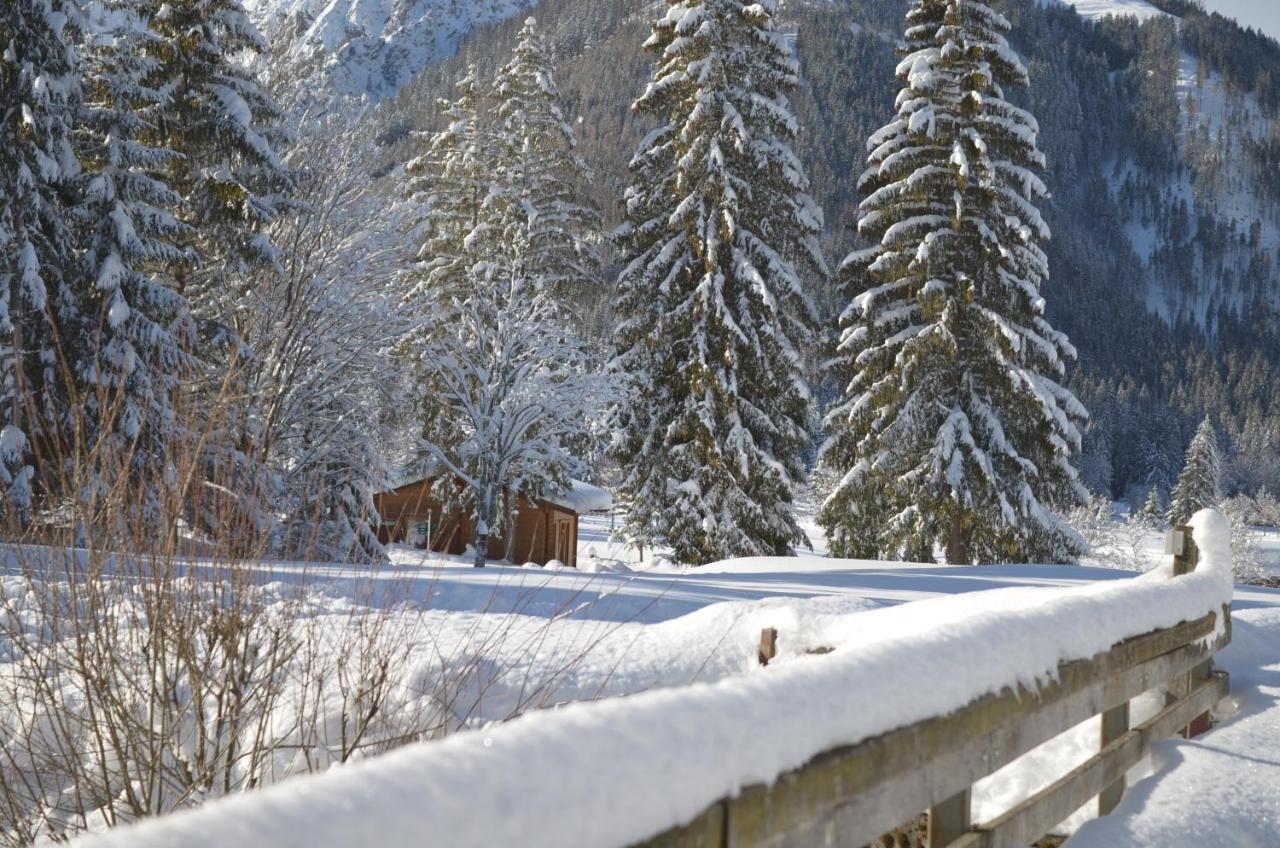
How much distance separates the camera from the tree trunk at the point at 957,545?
19141mm

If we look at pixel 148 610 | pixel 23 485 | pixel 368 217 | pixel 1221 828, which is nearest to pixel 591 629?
pixel 148 610

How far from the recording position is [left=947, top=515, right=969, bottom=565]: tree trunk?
1914 cm

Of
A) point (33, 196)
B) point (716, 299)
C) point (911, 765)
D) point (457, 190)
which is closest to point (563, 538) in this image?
point (457, 190)

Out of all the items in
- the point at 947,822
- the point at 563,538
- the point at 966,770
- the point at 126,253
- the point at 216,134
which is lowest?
the point at 563,538

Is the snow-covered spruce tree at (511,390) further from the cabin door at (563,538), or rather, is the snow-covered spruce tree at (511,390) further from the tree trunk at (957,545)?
the cabin door at (563,538)

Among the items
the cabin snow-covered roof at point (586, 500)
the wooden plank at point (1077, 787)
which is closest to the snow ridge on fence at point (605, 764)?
the wooden plank at point (1077, 787)

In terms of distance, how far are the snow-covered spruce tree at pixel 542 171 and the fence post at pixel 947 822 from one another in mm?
24103

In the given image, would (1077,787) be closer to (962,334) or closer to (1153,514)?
(962,334)

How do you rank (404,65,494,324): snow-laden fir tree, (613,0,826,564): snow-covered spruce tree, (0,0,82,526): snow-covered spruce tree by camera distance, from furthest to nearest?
(404,65,494,324): snow-laden fir tree
(613,0,826,564): snow-covered spruce tree
(0,0,82,526): snow-covered spruce tree

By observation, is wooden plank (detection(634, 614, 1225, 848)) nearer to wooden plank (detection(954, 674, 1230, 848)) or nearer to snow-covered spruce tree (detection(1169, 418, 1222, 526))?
wooden plank (detection(954, 674, 1230, 848))

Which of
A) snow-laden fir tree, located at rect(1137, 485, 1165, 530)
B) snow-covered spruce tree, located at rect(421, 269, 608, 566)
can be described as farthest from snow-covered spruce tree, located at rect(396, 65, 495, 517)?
snow-laden fir tree, located at rect(1137, 485, 1165, 530)

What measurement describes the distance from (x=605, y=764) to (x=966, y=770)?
5.68 ft

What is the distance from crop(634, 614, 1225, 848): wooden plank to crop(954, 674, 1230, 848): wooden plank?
209mm

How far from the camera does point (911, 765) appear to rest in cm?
246
